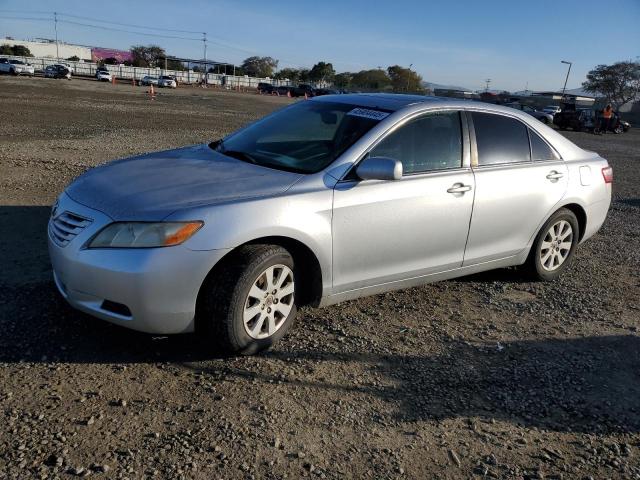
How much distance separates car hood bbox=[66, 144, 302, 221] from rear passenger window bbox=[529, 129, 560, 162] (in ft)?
7.96

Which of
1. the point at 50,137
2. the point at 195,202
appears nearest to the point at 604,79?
the point at 50,137

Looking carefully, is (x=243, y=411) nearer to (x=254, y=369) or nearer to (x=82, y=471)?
(x=254, y=369)

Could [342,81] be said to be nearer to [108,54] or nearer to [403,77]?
[403,77]

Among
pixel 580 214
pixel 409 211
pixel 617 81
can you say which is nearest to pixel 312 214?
pixel 409 211

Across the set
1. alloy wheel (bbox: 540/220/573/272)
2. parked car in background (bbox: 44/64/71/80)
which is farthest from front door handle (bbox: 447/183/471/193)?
parked car in background (bbox: 44/64/71/80)

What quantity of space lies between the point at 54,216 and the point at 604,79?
108 meters

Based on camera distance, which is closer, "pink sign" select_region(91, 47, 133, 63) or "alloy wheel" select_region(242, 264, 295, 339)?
"alloy wheel" select_region(242, 264, 295, 339)

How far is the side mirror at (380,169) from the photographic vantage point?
148 inches

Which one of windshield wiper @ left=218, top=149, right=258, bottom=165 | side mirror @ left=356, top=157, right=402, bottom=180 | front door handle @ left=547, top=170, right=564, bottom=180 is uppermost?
side mirror @ left=356, top=157, right=402, bottom=180

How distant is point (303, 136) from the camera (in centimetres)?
450

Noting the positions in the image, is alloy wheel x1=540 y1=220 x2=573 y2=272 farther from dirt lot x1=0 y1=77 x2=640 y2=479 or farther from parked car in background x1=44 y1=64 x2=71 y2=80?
parked car in background x1=44 y1=64 x2=71 y2=80

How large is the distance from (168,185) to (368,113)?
1.63m

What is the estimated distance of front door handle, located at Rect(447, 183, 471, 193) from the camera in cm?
429

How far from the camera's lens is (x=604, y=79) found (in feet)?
315
